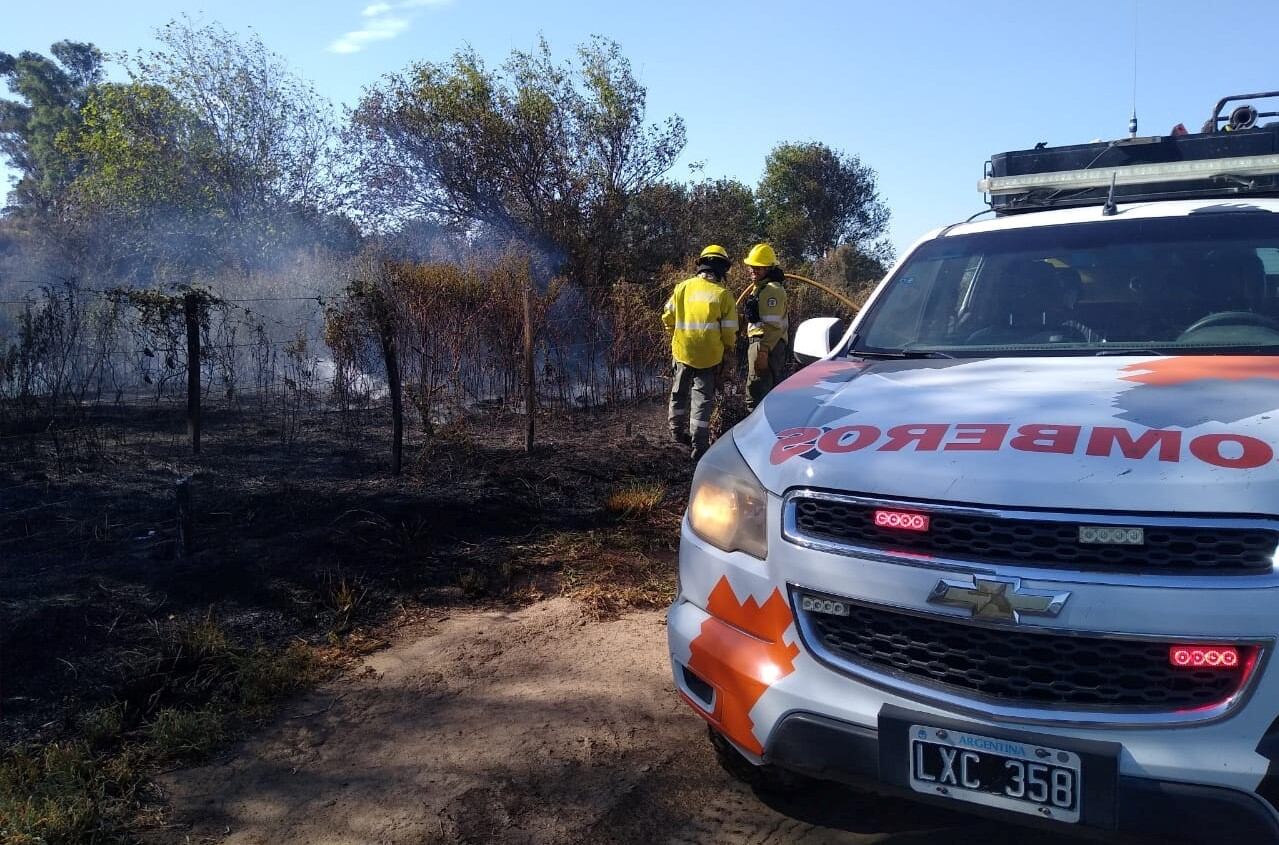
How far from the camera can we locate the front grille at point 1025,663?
191 cm

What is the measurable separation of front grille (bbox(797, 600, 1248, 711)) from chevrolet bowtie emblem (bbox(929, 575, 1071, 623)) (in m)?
0.04

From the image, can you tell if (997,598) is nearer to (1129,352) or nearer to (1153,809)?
(1153,809)

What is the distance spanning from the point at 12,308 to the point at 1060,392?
11107 millimetres

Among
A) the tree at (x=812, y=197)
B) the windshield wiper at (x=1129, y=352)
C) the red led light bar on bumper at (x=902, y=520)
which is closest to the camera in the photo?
the red led light bar on bumper at (x=902, y=520)

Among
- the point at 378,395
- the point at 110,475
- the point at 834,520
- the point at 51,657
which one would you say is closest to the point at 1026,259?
the point at 834,520

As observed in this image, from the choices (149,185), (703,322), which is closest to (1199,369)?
(703,322)

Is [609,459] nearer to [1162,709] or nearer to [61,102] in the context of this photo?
[1162,709]

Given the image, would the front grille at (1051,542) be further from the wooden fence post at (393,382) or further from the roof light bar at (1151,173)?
the wooden fence post at (393,382)

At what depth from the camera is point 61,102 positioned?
4125 centimetres

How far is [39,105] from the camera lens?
133 ft

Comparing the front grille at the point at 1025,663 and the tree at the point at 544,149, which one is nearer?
the front grille at the point at 1025,663

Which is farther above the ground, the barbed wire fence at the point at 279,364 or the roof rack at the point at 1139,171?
the roof rack at the point at 1139,171

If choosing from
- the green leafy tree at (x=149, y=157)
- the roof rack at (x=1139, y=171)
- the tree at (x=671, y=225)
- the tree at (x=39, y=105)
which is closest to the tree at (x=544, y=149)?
the tree at (x=671, y=225)

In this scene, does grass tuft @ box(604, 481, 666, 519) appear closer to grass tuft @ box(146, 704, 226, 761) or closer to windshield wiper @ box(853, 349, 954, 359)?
windshield wiper @ box(853, 349, 954, 359)
